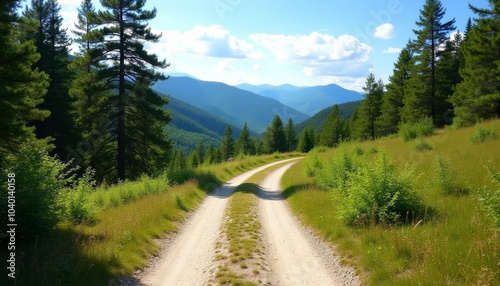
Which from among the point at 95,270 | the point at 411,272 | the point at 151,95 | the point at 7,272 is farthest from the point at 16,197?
the point at 151,95

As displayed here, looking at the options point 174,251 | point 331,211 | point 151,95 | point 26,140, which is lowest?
point 174,251

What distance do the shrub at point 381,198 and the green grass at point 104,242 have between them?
18.0 feet

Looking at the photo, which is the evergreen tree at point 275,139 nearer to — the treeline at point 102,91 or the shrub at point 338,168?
the treeline at point 102,91

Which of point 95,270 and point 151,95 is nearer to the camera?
point 95,270

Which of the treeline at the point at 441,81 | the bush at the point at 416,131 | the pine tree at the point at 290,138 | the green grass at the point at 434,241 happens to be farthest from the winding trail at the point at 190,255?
the pine tree at the point at 290,138

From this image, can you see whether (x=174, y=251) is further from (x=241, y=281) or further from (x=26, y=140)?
(x=26, y=140)

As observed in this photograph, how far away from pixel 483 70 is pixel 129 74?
A: 2612 cm

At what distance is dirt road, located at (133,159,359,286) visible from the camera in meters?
6.39

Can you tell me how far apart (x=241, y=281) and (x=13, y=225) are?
497 cm

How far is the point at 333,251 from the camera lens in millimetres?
7523

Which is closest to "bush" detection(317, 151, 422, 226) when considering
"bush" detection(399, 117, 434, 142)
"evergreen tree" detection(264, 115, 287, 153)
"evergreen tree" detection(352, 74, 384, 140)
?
"bush" detection(399, 117, 434, 142)

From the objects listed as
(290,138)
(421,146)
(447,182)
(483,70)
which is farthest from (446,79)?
(290,138)

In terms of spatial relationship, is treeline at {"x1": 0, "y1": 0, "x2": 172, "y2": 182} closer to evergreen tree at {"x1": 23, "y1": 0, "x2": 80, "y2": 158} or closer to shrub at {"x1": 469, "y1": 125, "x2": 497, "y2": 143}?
evergreen tree at {"x1": 23, "y1": 0, "x2": 80, "y2": 158}

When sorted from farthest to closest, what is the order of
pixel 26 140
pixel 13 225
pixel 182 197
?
1. pixel 182 197
2. pixel 26 140
3. pixel 13 225
